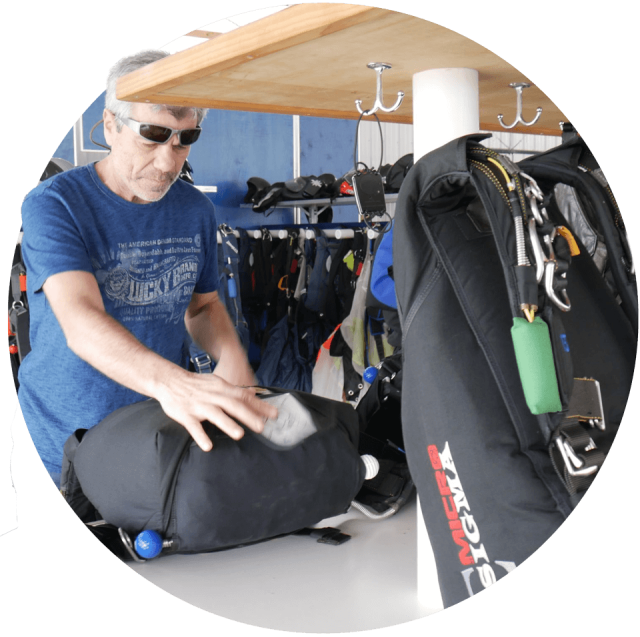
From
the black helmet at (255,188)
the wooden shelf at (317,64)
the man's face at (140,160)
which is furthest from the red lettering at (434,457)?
the black helmet at (255,188)

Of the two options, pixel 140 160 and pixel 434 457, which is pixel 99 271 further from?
pixel 434 457

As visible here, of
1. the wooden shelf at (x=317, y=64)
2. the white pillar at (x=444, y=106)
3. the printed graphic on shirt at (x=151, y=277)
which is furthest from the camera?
the printed graphic on shirt at (x=151, y=277)

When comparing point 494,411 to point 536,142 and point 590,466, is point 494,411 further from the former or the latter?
point 536,142

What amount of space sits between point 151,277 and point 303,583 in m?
0.49

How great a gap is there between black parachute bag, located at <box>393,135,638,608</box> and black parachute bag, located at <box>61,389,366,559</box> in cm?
16

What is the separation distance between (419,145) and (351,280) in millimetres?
1293

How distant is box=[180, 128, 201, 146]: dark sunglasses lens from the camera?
3.26 feet

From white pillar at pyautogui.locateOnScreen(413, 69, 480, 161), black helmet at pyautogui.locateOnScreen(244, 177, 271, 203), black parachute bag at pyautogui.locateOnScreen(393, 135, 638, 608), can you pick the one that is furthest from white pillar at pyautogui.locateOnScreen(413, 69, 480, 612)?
black helmet at pyautogui.locateOnScreen(244, 177, 271, 203)

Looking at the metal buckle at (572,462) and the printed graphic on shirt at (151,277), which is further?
the printed graphic on shirt at (151,277)

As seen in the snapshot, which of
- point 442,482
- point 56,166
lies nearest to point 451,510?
point 442,482

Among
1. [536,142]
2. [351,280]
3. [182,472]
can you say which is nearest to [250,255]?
[351,280]

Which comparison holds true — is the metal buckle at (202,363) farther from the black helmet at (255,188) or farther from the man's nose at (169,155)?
the black helmet at (255,188)

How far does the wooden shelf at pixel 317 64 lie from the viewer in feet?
2.26

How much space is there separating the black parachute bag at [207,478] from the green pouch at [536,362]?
1.13 ft
